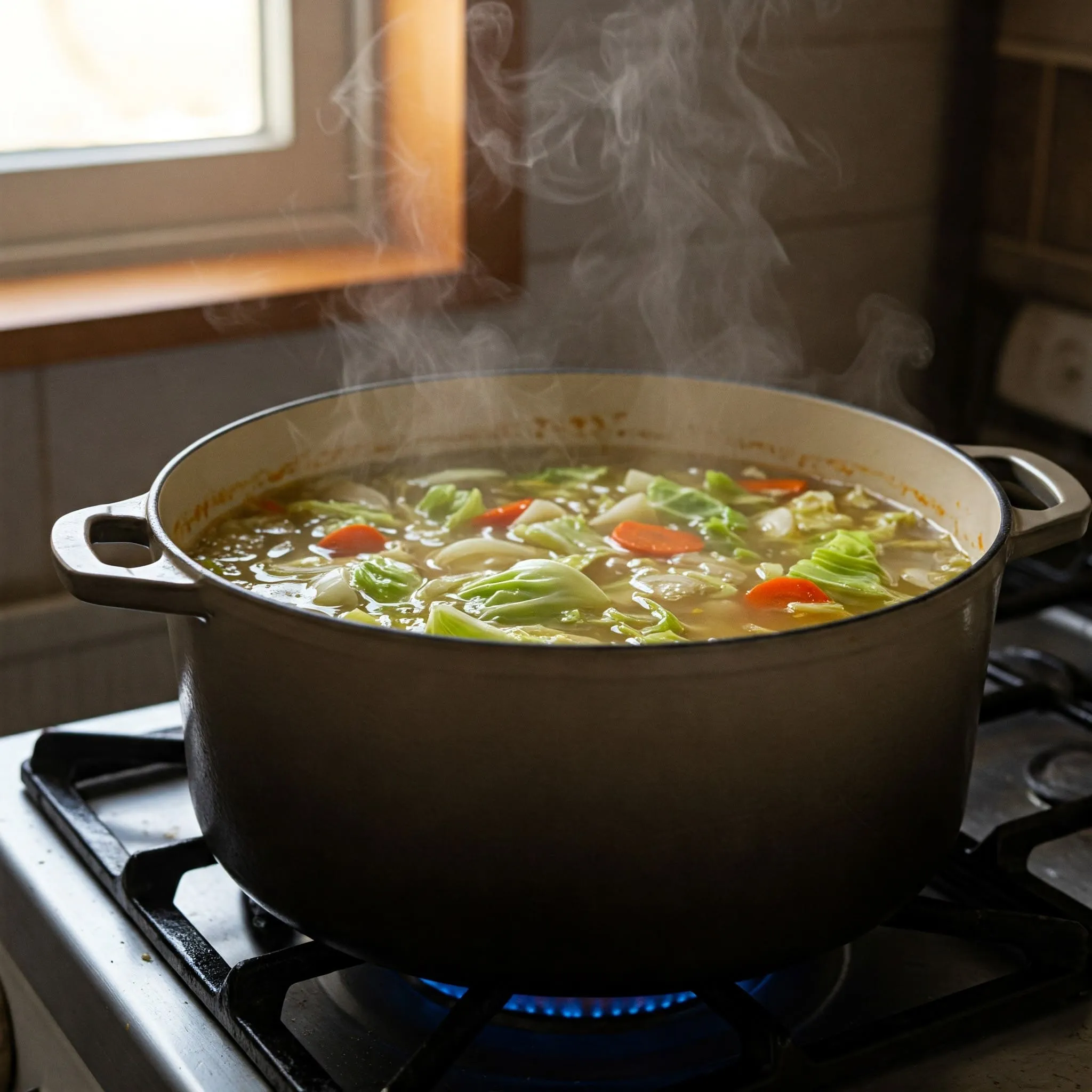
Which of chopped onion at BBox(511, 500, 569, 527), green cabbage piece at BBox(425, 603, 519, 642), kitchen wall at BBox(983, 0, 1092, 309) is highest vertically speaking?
kitchen wall at BBox(983, 0, 1092, 309)

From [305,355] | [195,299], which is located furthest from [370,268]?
[195,299]

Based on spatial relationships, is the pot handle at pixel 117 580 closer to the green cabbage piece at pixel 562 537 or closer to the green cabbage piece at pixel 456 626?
the green cabbage piece at pixel 456 626

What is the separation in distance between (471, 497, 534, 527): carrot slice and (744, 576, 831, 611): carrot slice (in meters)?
0.24

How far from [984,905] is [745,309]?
4.56 feet

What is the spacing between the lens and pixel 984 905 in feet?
3.13

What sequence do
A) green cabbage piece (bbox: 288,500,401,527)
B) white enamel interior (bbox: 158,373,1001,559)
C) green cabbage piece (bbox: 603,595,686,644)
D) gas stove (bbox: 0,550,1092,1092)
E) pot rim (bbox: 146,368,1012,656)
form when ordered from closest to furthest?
pot rim (bbox: 146,368,1012,656)
gas stove (bbox: 0,550,1092,1092)
green cabbage piece (bbox: 603,595,686,644)
white enamel interior (bbox: 158,373,1001,559)
green cabbage piece (bbox: 288,500,401,527)

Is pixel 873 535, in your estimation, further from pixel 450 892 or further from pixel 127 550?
pixel 127 550

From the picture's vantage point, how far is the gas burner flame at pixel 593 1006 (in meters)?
0.87

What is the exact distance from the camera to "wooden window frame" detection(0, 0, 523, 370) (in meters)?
1.73

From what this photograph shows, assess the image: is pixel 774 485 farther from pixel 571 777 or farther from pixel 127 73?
pixel 127 73

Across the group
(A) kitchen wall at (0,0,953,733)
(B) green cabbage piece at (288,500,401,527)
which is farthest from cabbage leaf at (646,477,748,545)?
(A) kitchen wall at (0,0,953,733)

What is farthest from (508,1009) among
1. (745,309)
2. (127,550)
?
(745,309)

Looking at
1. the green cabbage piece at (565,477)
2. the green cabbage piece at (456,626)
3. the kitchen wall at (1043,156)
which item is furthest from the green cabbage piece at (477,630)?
the kitchen wall at (1043,156)

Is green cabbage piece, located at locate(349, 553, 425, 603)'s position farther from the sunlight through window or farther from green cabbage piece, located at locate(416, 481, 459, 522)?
the sunlight through window
